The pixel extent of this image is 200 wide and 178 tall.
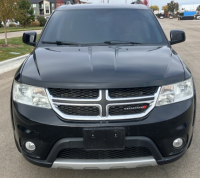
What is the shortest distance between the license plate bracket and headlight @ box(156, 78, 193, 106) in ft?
1.47

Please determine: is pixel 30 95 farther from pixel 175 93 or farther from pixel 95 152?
pixel 175 93

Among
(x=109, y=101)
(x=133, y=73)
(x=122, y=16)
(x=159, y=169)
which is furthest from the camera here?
(x=122, y=16)

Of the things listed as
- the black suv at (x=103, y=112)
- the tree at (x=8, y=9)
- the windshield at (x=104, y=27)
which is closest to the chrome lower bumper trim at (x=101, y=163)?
the black suv at (x=103, y=112)

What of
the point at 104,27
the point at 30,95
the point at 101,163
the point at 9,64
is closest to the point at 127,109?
the point at 101,163

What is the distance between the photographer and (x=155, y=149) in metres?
2.38

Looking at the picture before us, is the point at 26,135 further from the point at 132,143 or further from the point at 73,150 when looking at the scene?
the point at 132,143

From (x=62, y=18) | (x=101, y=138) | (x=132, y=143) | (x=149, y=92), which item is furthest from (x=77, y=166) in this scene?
(x=62, y=18)

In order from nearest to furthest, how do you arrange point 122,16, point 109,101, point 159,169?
point 109,101, point 159,169, point 122,16

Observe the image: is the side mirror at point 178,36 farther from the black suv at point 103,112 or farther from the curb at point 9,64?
the curb at point 9,64

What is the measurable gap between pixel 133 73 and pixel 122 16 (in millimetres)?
1719

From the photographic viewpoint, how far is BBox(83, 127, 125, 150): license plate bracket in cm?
231

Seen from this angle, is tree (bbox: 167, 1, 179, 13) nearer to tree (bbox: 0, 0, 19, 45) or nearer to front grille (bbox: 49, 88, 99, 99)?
tree (bbox: 0, 0, 19, 45)

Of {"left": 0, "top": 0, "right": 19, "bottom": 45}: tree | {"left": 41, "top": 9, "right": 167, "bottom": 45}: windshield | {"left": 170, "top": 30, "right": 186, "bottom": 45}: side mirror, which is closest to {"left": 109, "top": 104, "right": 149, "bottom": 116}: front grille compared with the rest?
{"left": 41, "top": 9, "right": 167, "bottom": 45}: windshield

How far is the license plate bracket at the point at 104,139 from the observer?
231 centimetres
